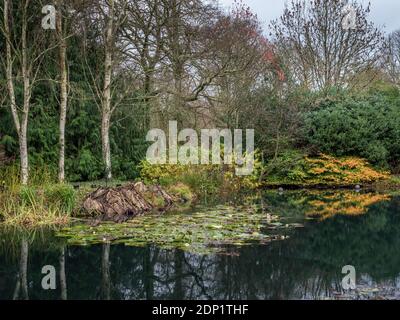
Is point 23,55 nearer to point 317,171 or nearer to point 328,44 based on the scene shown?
point 317,171

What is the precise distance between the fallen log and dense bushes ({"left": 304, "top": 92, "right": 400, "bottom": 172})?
27.4 ft

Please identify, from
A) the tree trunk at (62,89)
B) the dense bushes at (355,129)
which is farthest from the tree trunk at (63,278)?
the dense bushes at (355,129)

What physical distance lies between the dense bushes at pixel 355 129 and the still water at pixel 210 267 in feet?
32.1

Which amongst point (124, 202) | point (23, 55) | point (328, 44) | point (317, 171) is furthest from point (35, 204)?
point (328, 44)

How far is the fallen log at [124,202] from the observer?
1053 cm

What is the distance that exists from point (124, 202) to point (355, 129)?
10969mm

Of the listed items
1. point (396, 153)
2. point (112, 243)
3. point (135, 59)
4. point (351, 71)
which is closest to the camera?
point (112, 243)

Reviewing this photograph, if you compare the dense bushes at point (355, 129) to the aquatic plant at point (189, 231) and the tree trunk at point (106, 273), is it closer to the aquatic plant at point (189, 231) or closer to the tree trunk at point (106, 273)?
the aquatic plant at point (189, 231)

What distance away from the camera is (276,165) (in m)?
18.0

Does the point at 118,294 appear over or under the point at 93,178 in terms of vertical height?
under

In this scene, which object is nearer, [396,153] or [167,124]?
[167,124]
